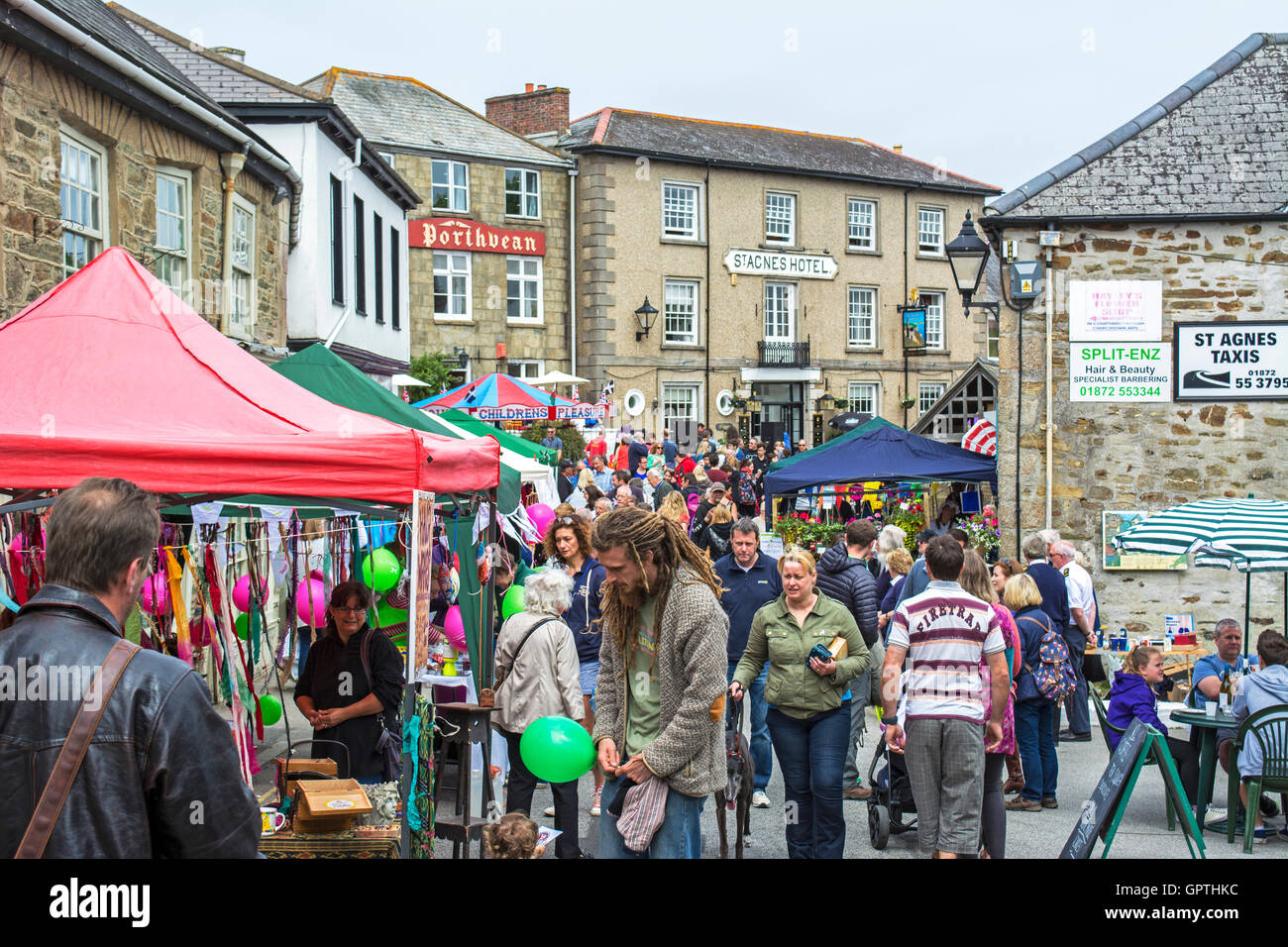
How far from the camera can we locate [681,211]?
33812 millimetres

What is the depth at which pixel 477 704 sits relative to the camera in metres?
6.45

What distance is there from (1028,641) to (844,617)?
2.06 meters

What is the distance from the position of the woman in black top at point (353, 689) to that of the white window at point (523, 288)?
26528 millimetres

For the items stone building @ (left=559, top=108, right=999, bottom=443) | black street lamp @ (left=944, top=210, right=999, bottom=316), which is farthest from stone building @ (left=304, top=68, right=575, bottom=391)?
black street lamp @ (left=944, top=210, right=999, bottom=316)

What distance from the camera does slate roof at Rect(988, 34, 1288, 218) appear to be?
41.3ft

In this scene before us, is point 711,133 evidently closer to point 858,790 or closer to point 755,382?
point 755,382

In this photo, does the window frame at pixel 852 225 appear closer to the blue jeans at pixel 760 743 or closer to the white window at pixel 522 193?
the white window at pixel 522 193

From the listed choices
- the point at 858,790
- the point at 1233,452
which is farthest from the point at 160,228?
the point at 1233,452

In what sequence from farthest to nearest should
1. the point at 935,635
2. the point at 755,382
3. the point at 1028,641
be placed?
the point at 755,382
the point at 1028,641
the point at 935,635

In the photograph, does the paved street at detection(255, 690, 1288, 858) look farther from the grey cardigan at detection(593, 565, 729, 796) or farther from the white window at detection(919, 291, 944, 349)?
the white window at detection(919, 291, 944, 349)

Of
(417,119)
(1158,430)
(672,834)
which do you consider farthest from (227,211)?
(417,119)

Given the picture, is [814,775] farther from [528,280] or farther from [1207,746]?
[528,280]

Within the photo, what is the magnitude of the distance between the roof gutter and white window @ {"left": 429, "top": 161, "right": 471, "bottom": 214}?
656 inches

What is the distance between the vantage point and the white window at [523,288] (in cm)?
3256
